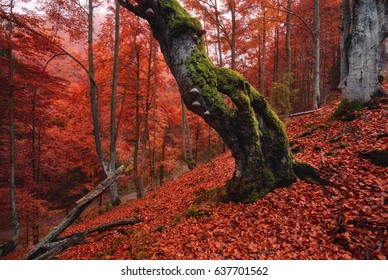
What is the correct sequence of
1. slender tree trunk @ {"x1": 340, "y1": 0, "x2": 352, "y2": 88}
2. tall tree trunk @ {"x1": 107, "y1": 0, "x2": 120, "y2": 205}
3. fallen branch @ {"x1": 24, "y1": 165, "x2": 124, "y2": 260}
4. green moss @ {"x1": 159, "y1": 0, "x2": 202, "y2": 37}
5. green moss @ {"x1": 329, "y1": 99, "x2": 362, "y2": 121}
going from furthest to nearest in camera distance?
1. tall tree trunk @ {"x1": 107, "y1": 0, "x2": 120, "y2": 205}
2. slender tree trunk @ {"x1": 340, "y1": 0, "x2": 352, "y2": 88}
3. green moss @ {"x1": 329, "y1": 99, "x2": 362, "y2": 121}
4. fallen branch @ {"x1": 24, "y1": 165, "x2": 124, "y2": 260}
5. green moss @ {"x1": 159, "y1": 0, "x2": 202, "y2": 37}

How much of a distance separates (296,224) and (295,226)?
0.15ft

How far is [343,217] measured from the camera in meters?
2.85

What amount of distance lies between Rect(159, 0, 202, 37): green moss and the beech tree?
510 cm

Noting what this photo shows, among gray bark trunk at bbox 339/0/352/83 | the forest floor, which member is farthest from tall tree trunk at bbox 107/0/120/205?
gray bark trunk at bbox 339/0/352/83

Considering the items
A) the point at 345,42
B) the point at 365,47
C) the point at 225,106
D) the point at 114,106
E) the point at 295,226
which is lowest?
the point at 295,226

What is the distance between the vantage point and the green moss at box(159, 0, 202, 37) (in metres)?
3.24

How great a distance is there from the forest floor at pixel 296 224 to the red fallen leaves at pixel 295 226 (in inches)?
0.4

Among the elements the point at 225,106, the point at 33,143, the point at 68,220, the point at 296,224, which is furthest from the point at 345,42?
the point at 33,143

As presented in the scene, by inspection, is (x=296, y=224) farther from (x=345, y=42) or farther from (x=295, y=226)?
(x=345, y=42)

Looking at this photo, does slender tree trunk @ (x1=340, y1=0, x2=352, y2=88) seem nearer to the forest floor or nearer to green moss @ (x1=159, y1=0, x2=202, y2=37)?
the forest floor

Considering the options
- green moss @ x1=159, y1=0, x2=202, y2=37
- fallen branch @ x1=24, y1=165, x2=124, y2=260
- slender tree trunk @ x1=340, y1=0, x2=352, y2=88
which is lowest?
fallen branch @ x1=24, y1=165, x2=124, y2=260

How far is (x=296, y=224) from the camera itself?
302 cm

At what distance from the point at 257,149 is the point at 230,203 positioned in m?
1.25

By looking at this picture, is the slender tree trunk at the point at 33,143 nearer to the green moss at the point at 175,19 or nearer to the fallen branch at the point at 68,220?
the fallen branch at the point at 68,220
